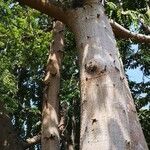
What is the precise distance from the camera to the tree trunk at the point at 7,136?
251 inches

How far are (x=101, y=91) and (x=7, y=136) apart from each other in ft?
13.9

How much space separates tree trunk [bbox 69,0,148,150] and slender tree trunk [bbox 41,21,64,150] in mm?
2851

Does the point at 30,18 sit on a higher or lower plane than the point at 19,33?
higher

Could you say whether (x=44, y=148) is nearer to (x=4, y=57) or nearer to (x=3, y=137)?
(x=3, y=137)

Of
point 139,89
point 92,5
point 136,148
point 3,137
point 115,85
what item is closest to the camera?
point 136,148

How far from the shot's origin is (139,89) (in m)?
14.7

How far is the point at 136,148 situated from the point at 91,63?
2.17 ft

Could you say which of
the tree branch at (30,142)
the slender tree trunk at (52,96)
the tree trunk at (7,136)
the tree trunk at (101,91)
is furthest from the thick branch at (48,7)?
the tree branch at (30,142)

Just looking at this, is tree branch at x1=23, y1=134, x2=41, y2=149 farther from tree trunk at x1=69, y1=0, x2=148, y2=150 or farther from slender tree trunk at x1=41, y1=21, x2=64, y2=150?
tree trunk at x1=69, y1=0, x2=148, y2=150

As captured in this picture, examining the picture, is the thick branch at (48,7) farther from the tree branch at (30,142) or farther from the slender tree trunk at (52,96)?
the tree branch at (30,142)

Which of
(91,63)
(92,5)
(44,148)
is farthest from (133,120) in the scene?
(44,148)

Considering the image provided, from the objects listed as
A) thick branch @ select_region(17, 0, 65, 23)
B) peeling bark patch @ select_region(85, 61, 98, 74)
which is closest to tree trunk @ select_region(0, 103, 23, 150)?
thick branch @ select_region(17, 0, 65, 23)

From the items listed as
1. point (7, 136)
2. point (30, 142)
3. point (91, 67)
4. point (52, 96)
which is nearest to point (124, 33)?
point (91, 67)

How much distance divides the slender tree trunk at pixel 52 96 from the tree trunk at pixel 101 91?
9.35 feet
